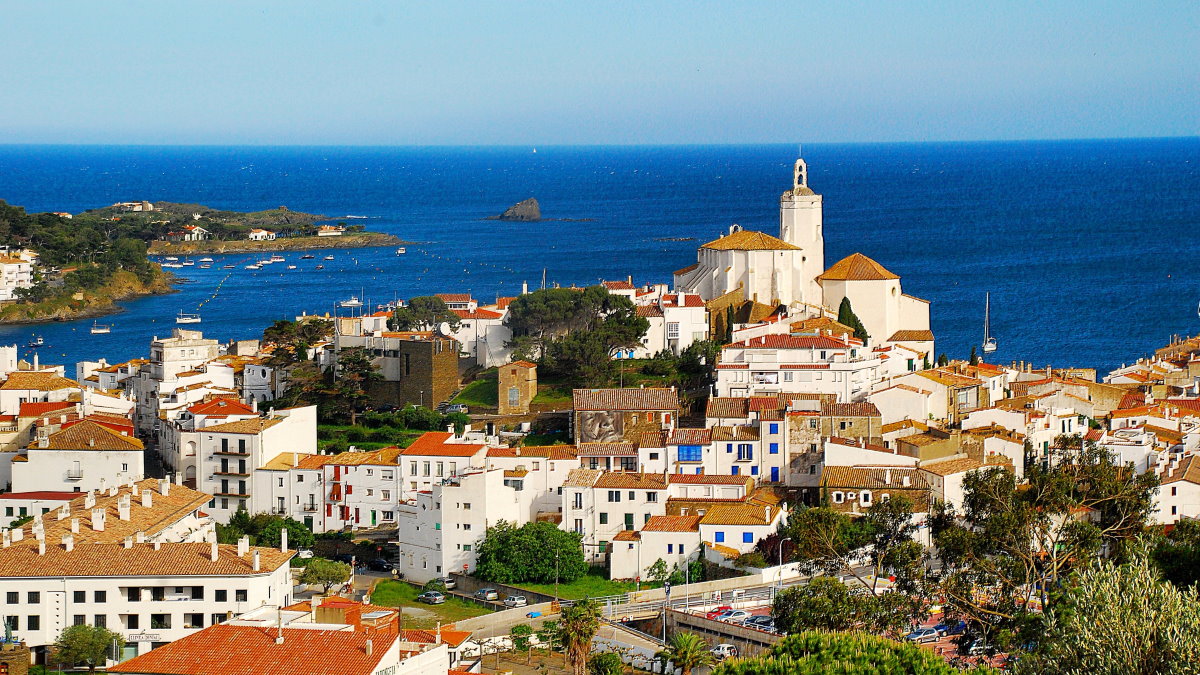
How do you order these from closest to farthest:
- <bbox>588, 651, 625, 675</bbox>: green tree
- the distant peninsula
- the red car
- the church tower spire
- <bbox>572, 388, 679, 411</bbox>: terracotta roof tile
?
<bbox>588, 651, 625, 675</bbox>: green tree, the red car, <bbox>572, 388, 679, 411</bbox>: terracotta roof tile, the church tower spire, the distant peninsula

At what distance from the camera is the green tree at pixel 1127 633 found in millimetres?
17406

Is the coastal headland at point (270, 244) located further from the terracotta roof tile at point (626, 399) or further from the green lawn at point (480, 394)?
the terracotta roof tile at point (626, 399)

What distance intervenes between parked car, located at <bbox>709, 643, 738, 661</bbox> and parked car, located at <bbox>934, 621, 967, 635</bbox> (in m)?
3.06

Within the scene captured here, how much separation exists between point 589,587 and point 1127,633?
1592 centimetres

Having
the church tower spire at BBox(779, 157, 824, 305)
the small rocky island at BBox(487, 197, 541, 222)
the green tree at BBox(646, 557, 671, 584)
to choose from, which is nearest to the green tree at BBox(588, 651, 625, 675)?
the green tree at BBox(646, 557, 671, 584)

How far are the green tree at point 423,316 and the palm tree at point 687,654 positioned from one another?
2170 centimetres

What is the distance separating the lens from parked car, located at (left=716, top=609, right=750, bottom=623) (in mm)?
29031

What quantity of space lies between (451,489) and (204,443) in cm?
646

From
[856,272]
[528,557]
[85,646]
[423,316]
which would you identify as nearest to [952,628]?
[528,557]

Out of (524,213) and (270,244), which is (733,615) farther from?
(524,213)

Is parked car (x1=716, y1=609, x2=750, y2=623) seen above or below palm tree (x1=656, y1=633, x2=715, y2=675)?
below

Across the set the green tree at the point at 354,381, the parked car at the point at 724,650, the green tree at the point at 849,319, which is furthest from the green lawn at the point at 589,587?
the green tree at the point at 849,319

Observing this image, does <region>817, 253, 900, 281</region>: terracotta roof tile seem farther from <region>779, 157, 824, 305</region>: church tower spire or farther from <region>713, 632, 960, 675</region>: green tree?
<region>713, 632, 960, 675</region>: green tree

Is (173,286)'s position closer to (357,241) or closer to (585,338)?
(357,241)
